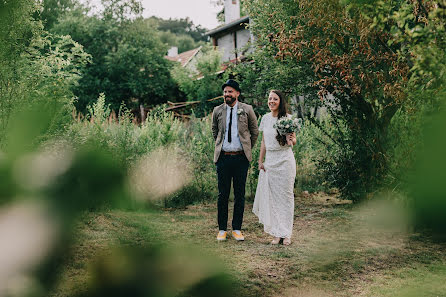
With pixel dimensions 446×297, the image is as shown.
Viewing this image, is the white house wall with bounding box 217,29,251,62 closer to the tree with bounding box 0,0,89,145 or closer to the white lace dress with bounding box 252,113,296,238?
the white lace dress with bounding box 252,113,296,238

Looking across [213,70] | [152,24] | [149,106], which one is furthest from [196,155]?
[152,24]

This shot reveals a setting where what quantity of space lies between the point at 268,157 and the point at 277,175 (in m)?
0.26

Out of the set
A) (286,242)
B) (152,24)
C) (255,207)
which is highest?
(152,24)

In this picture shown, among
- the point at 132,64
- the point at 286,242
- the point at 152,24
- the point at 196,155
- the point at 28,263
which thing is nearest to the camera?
the point at 28,263

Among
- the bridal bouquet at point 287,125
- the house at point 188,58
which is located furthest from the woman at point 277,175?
the house at point 188,58

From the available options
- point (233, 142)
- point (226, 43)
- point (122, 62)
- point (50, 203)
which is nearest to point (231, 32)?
point (226, 43)

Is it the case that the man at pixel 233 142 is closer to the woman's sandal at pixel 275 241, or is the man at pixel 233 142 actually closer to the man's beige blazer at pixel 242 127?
the man's beige blazer at pixel 242 127

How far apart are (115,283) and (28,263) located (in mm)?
85

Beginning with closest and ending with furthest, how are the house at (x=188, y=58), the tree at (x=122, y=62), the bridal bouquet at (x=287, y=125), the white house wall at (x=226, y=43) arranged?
1. the bridal bouquet at (x=287, y=125)
2. the tree at (x=122, y=62)
3. the white house wall at (x=226, y=43)
4. the house at (x=188, y=58)

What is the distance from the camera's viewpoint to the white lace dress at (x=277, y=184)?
16.7 feet

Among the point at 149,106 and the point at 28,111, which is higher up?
the point at 149,106

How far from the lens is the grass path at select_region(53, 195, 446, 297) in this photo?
406 mm

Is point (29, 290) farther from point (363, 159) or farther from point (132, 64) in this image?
point (132, 64)

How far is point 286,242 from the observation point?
17.3 feet
